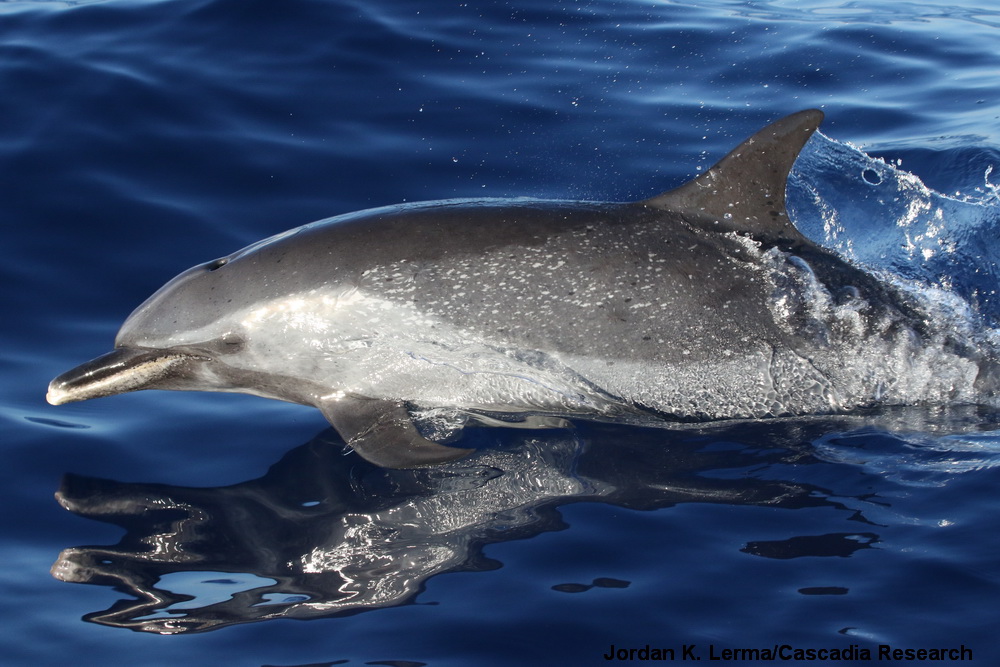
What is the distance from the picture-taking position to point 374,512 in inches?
199

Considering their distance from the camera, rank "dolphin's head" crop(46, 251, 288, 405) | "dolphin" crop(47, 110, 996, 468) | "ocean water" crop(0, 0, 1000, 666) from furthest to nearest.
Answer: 1. "dolphin's head" crop(46, 251, 288, 405)
2. "dolphin" crop(47, 110, 996, 468)
3. "ocean water" crop(0, 0, 1000, 666)

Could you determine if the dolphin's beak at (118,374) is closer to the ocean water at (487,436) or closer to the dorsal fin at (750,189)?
the ocean water at (487,436)

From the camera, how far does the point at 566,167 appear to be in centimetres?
958

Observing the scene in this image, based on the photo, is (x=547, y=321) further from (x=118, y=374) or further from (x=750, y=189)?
(x=118, y=374)

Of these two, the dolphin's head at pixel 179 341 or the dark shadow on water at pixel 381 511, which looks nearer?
the dark shadow on water at pixel 381 511

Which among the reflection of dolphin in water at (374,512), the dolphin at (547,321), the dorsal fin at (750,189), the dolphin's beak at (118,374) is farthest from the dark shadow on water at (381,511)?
the dorsal fin at (750,189)

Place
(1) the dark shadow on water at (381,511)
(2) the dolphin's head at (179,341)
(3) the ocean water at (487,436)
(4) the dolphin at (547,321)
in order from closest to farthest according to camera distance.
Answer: (3) the ocean water at (487,436) < (1) the dark shadow on water at (381,511) < (4) the dolphin at (547,321) < (2) the dolphin's head at (179,341)

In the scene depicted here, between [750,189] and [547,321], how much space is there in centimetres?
137

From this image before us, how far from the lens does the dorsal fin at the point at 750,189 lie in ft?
19.1

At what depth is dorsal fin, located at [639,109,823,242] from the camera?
229 inches

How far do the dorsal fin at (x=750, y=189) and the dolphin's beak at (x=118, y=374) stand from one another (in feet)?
9.31

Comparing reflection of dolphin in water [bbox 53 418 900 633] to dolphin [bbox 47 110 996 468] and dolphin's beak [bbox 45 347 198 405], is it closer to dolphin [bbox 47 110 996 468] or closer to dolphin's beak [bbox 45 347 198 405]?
dolphin [bbox 47 110 996 468]

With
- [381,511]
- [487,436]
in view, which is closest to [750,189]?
[487,436]

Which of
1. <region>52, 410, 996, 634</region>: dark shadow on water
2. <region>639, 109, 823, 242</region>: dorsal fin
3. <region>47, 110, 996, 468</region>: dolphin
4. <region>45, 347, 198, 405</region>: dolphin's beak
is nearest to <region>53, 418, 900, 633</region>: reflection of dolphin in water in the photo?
<region>52, 410, 996, 634</region>: dark shadow on water
